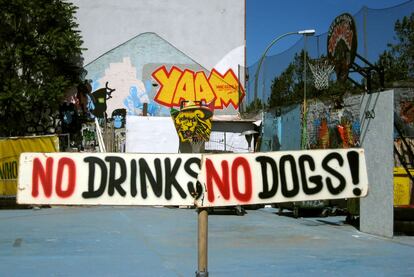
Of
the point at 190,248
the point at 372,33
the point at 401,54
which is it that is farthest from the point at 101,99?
the point at 190,248

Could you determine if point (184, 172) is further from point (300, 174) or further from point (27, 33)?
point (27, 33)

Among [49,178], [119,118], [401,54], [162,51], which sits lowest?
[49,178]

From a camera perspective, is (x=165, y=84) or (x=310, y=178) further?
(x=165, y=84)

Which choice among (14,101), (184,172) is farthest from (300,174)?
(14,101)

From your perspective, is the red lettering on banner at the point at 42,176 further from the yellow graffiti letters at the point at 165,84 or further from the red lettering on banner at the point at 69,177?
the yellow graffiti letters at the point at 165,84

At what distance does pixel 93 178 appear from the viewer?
3727 mm

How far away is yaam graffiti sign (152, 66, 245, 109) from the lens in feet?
117

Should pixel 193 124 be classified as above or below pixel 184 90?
below

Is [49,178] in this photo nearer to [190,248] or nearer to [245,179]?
[245,179]

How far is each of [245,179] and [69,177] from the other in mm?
1112

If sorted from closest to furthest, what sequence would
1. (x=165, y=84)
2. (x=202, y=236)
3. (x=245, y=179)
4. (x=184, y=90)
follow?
(x=245, y=179), (x=202, y=236), (x=165, y=84), (x=184, y=90)

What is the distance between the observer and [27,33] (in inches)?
1246

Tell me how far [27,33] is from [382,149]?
23877 millimetres

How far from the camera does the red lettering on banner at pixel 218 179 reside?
3.70 metres
